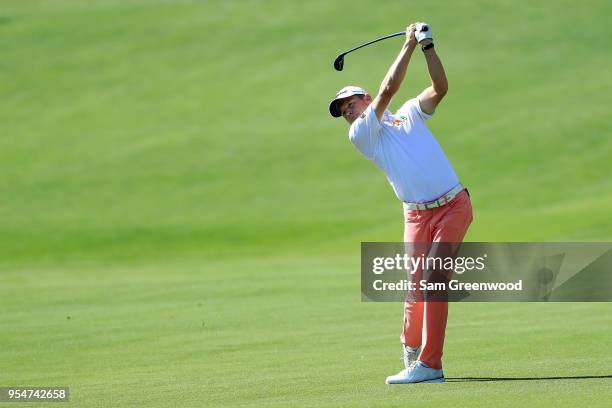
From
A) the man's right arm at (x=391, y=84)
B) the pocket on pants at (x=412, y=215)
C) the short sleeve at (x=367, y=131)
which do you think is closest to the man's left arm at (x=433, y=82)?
the man's right arm at (x=391, y=84)

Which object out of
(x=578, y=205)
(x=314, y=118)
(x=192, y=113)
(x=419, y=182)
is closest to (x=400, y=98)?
(x=314, y=118)

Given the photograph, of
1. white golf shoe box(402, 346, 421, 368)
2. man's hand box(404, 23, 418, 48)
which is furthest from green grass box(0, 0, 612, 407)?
man's hand box(404, 23, 418, 48)

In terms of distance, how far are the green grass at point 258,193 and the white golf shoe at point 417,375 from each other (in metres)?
0.16

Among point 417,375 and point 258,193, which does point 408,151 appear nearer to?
point 417,375

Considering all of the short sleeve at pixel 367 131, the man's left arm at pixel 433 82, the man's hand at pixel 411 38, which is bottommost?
the short sleeve at pixel 367 131

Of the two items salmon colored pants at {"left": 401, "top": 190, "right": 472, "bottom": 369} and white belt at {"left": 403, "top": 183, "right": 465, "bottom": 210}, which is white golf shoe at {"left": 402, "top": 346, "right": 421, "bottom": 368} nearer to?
salmon colored pants at {"left": 401, "top": 190, "right": 472, "bottom": 369}

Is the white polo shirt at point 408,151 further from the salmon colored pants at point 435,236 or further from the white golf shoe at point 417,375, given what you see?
the white golf shoe at point 417,375

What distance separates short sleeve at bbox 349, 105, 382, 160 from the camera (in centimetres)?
805

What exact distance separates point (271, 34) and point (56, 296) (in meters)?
28.8

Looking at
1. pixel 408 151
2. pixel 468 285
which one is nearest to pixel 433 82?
pixel 408 151

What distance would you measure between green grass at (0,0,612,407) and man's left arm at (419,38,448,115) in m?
1.89

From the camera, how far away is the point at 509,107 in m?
38.9

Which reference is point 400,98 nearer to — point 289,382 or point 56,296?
point 56,296

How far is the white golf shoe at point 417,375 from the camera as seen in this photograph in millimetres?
8008
